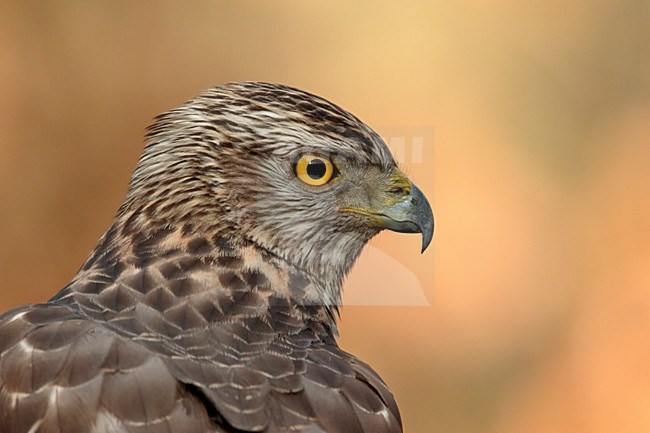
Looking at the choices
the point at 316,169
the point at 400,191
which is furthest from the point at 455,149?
the point at 316,169

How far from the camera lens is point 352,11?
246 centimetres

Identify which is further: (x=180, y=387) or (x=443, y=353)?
(x=443, y=353)

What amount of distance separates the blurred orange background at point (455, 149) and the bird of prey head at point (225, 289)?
389 millimetres

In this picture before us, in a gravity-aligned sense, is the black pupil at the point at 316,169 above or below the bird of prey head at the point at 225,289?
above

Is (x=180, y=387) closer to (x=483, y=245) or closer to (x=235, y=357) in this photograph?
(x=235, y=357)

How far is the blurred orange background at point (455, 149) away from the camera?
7.96 ft

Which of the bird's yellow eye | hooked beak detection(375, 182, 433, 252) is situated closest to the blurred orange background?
hooked beak detection(375, 182, 433, 252)

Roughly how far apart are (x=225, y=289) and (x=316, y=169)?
0.99ft

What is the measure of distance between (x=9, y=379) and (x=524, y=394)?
1.58 meters

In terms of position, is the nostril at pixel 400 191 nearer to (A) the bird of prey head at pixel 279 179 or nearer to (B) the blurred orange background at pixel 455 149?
(A) the bird of prey head at pixel 279 179

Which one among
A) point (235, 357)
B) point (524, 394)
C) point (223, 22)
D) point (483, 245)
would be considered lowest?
point (524, 394)

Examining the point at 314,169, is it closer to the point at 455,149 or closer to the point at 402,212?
the point at 402,212

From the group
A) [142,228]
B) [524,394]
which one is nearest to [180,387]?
[142,228]

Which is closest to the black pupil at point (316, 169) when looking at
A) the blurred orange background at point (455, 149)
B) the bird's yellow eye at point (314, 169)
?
the bird's yellow eye at point (314, 169)
